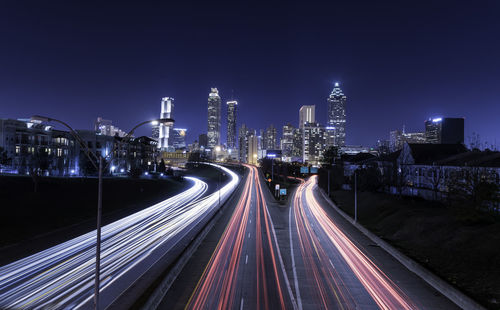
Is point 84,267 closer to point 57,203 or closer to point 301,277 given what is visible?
point 301,277

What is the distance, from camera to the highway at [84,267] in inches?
596

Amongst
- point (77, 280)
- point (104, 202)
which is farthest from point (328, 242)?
point (104, 202)

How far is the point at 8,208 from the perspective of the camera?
115ft

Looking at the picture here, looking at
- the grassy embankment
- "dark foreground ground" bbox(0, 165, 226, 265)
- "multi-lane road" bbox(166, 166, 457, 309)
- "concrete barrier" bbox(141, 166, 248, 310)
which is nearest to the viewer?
"concrete barrier" bbox(141, 166, 248, 310)

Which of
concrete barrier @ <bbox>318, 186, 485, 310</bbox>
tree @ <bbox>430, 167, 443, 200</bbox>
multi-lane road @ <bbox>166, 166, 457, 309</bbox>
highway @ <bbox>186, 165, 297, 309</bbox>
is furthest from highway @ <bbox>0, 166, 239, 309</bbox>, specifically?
tree @ <bbox>430, 167, 443, 200</bbox>

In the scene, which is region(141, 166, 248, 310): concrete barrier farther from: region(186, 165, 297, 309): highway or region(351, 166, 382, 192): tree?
region(351, 166, 382, 192): tree

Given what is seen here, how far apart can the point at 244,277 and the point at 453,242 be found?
1783 centimetres

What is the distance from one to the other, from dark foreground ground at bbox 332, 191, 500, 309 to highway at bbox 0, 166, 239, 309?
2059cm

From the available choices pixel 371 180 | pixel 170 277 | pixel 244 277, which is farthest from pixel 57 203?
pixel 371 180

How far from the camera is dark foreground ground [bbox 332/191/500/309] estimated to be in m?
17.0

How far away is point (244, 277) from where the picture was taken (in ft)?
60.1

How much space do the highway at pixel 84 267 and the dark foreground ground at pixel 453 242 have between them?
2059 centimetres

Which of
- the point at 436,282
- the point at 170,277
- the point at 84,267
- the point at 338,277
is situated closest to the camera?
the point at 436,282

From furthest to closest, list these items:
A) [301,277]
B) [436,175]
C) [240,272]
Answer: [436,175], [240,272], [301,277]
